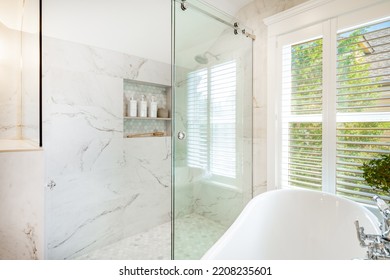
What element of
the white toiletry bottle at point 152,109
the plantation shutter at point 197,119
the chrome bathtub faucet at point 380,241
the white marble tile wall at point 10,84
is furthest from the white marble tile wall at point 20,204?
the chrome bathtub faucet at point 380,241

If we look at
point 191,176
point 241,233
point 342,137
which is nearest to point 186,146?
point 191,176

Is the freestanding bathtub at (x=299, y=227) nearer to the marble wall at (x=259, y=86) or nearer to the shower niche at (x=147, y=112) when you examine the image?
→ the marble wall at (x=259, y=86)

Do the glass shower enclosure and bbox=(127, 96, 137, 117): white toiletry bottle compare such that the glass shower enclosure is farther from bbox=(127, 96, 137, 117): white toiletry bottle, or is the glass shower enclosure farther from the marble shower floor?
bbox=(127, 96, 137, 117): white toiletry bottle

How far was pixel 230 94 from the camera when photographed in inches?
73.9

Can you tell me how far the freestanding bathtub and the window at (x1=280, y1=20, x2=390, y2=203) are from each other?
24 cm

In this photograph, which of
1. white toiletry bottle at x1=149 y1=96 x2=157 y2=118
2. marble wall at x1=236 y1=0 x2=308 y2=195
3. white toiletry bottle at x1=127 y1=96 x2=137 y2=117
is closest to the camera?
marble wall at x1=236 y1=0 x2=308 y2=195

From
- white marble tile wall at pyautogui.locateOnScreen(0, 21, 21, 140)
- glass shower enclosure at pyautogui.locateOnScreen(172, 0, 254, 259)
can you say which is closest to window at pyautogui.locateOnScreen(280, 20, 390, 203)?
glass shower enclosure at pyautogui.locateOnScreen(172, 0, 254, 259)

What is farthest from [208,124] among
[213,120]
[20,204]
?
[20,204]

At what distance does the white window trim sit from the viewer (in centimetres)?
A: 142

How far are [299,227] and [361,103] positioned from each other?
96 centimetres

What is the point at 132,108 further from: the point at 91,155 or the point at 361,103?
the point at 361,103

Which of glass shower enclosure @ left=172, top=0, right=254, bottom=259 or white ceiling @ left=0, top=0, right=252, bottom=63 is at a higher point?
white ceiling @ left=0, top=0, right=252, bottom=63

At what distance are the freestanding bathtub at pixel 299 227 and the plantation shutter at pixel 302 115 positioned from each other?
267 millimetres

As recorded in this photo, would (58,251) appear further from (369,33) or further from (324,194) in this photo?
(369,33)
